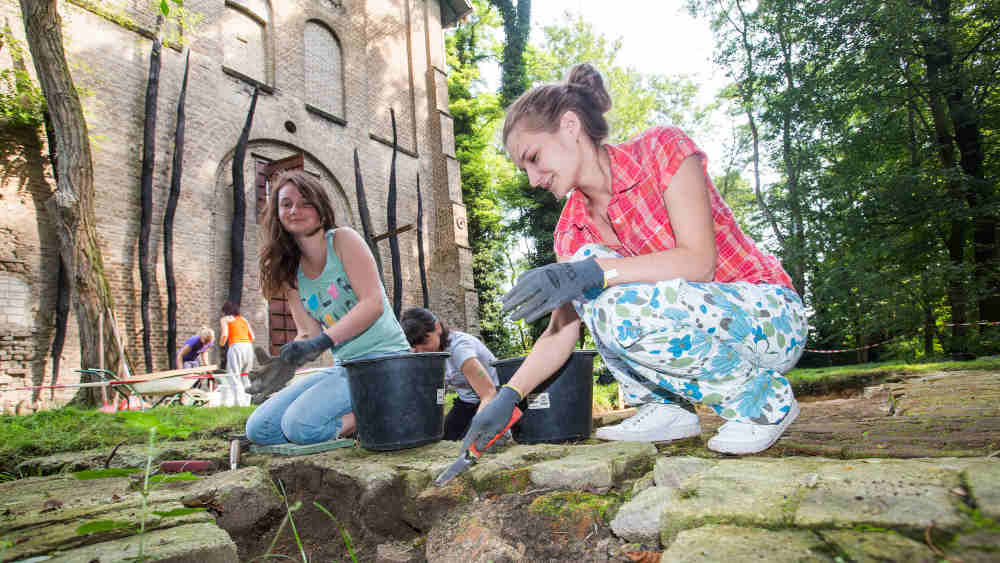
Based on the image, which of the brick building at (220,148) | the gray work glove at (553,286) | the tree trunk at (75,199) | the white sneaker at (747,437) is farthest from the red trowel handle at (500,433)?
the brick building at (220,148)

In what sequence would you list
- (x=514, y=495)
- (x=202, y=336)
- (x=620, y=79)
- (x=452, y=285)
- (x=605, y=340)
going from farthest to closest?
(x=620, y=79)
(x=452, y=285)
(x=202, y=336)
(x=605, y=340)
(x=514, y=495)

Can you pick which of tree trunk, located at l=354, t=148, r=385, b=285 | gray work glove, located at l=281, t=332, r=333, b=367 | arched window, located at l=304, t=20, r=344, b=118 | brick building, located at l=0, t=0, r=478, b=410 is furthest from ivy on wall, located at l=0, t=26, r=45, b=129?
gray work glove, located at l=281, t=332, r=333, b=367

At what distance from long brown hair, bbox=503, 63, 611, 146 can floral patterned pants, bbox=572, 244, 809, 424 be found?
603 mm

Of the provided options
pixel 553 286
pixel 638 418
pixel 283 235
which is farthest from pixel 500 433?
pixel 283 235

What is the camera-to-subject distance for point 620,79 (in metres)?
21.4

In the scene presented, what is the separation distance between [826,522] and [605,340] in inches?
36.8

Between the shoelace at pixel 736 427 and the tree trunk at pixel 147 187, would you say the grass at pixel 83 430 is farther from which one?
the tree trunk at pixel 147 187

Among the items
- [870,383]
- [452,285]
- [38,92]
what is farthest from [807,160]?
[38,92]

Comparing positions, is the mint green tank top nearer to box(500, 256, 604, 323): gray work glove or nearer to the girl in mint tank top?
the girl in mint tank top

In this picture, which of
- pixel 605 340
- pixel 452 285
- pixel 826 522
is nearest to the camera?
pixel 826 522

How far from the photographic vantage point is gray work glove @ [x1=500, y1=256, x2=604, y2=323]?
165cm

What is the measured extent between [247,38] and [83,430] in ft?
30.2

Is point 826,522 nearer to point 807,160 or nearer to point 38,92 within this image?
point 38,92

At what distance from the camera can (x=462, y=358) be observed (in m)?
3.00
